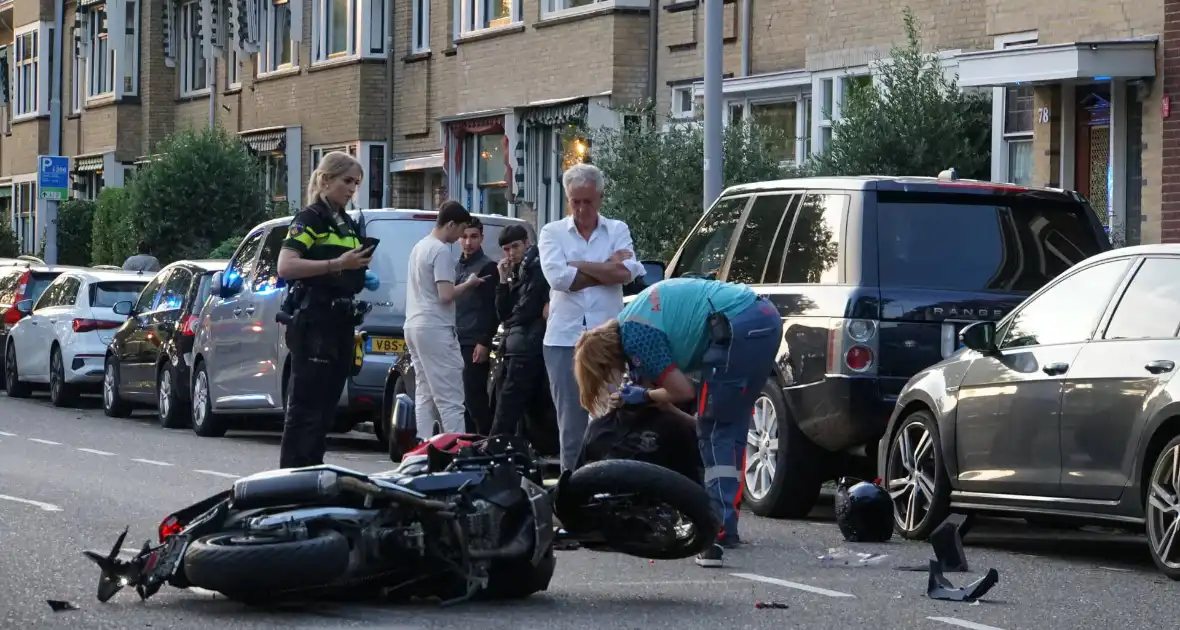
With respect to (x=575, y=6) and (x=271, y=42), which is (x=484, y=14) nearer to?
(x=575, y=6)

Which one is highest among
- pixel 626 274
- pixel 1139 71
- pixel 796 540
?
pixel 1139 71

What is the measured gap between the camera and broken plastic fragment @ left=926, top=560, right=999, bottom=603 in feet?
30.2

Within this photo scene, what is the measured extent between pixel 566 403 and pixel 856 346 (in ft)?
4.97

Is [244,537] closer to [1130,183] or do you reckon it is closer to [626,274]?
[626,274]

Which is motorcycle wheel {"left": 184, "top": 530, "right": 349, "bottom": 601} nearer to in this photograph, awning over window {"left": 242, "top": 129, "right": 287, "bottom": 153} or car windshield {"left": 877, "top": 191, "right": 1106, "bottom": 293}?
car windshield {"left": 877, "top": 191, "right": 1106, "bottom": 293}

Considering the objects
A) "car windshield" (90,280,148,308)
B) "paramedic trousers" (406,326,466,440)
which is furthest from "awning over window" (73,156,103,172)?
"paramedic trousers" (406,326,466,440)

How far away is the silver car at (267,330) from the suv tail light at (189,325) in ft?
1.41

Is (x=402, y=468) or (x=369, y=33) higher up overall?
(x=369, y=33)

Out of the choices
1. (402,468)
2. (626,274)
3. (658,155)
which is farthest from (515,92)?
(402,468)

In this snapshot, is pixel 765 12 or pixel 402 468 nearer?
pixel 402 468

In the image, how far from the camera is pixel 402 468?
8891 mm

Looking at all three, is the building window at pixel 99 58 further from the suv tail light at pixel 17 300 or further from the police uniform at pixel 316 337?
the police uniform at pixel 316 337

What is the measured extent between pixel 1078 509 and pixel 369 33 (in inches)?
1120

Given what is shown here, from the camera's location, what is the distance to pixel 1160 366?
991 cm
